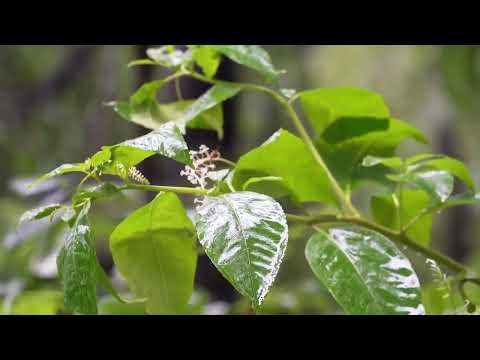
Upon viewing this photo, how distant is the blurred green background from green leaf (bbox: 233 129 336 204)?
2.3 inches

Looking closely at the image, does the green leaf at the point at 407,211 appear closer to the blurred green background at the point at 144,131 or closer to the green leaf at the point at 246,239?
the blurred green background at the point at 144,131

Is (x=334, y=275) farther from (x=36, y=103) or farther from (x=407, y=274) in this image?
(x=36, y=103)

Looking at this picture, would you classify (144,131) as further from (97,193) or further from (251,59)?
(97,193)

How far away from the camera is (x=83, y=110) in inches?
95.8

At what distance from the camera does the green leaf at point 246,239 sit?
0.94 feet

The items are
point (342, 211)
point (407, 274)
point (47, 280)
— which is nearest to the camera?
point (407, 274)

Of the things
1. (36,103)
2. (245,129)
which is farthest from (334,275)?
(245,129)

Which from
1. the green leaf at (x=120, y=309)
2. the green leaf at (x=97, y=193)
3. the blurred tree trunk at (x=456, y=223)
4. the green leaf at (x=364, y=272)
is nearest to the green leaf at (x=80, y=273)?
the green leaf at (x=97, y=193)

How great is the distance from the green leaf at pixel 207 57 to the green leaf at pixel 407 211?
0.17 meters

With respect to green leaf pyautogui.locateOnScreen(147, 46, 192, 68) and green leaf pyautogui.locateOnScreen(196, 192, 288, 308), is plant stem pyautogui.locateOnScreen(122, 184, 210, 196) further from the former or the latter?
green leaf pyautogui.locateOnScreen(147, 46, 192, 68)

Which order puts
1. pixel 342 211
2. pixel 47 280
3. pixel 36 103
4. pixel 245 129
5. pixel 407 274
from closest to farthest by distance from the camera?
1. pixel 407 274
2. pixel 342 211
3. pixel 47 280
4. pixel 36 103
5. pixel 245 129

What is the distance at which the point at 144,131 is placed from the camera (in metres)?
1.27

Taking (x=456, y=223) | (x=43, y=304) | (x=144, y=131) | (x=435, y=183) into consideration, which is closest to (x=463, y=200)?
(x=435, y=183)
